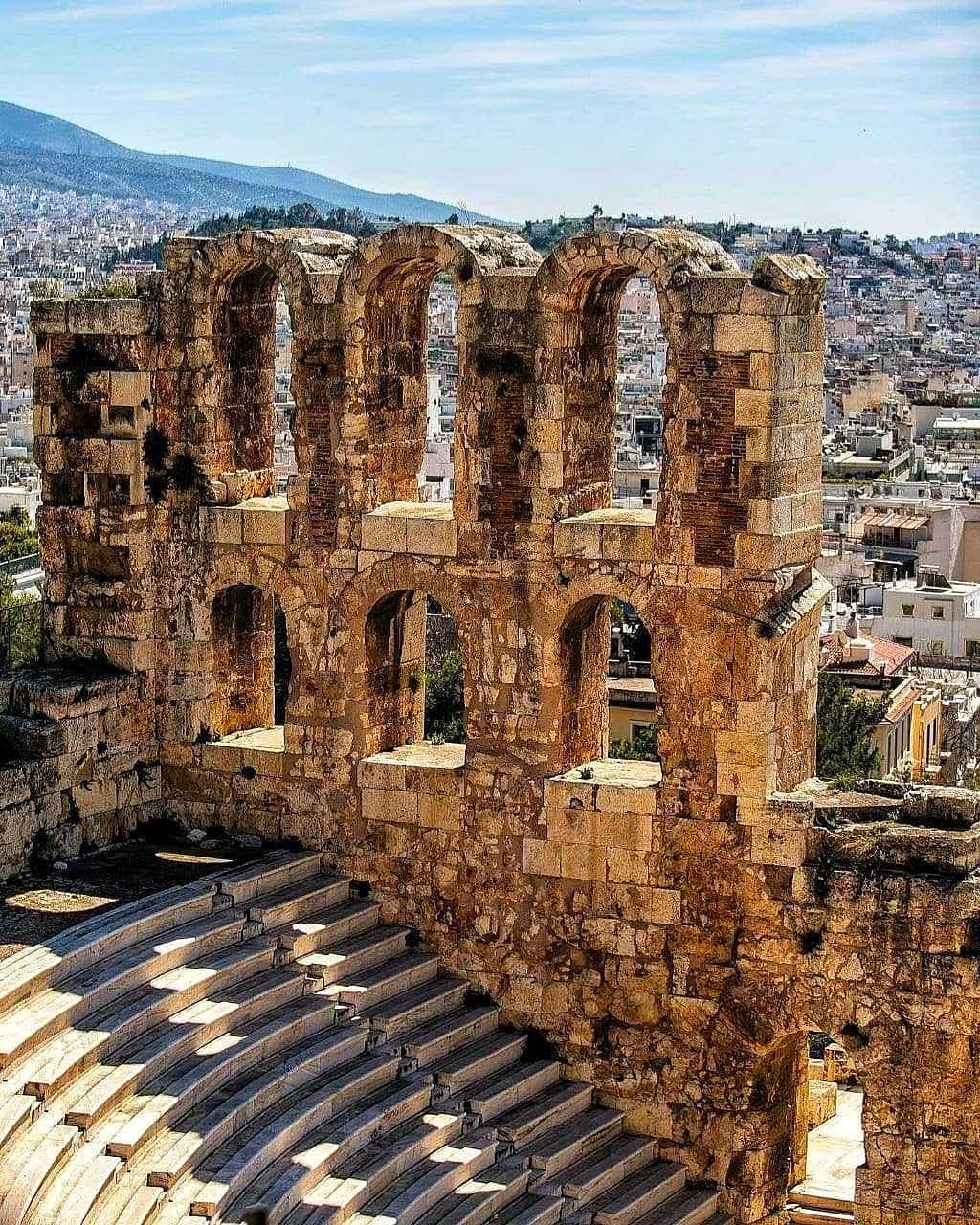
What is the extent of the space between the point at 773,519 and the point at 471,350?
3.40 m

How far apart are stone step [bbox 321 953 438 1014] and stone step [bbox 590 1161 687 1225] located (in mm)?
2772

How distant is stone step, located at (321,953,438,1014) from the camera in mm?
24500

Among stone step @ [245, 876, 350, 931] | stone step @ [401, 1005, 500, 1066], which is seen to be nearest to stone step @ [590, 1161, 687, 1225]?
stone step @ [401, 1005, 500, 1066]

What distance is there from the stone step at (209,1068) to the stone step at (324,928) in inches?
25.3

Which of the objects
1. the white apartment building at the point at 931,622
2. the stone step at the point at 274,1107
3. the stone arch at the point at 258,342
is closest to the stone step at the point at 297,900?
the stone step at the point at 274,1107

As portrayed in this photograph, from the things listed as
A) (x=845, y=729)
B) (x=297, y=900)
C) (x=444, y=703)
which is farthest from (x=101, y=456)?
(x=845, y=729)

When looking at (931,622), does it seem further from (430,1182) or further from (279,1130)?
(279,1130)

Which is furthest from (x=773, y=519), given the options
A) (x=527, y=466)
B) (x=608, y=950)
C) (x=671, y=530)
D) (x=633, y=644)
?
(x=633, y=644)

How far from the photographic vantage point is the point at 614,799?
2494 cm

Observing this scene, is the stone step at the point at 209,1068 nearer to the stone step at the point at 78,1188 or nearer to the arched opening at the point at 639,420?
the stone step at the point at 78,1188

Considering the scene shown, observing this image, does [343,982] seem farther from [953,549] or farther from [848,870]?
[953,549]

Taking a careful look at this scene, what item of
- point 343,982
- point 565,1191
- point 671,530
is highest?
point 671,530

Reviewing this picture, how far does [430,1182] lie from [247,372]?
911 centimetres

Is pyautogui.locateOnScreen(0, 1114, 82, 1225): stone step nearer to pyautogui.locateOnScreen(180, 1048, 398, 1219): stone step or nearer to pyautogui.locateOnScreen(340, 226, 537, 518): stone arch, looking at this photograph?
pyautogui.locateOnScreen(180, 1048, 398, 1219): stone step
